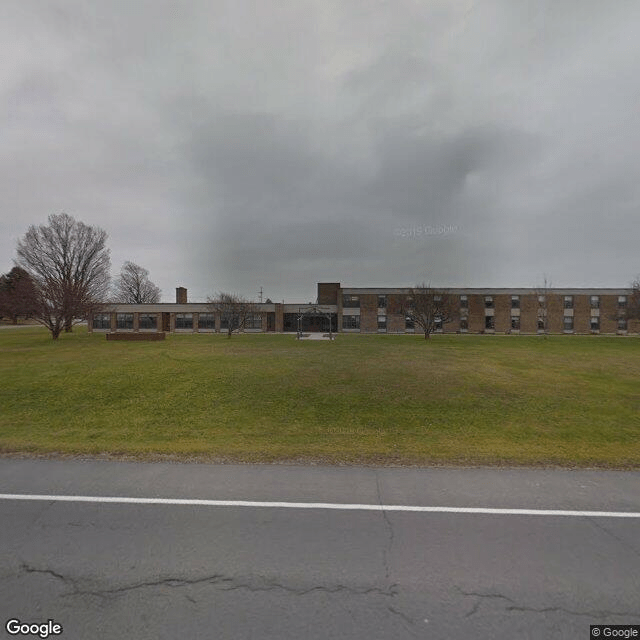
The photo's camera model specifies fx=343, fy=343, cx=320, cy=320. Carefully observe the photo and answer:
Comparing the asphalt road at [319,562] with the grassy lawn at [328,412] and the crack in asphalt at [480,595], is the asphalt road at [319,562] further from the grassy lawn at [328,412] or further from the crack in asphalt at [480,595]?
the grassy lawn at [328,412]

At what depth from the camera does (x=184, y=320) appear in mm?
56406

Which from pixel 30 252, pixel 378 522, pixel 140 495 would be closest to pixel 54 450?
pixel 140 495

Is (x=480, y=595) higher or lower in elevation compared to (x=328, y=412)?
higher

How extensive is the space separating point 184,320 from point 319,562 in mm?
57778

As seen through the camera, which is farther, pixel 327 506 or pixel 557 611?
pixel 327 506

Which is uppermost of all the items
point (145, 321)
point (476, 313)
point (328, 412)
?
point (476, 313)

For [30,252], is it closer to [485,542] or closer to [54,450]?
[54,450]

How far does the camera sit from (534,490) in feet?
15.3

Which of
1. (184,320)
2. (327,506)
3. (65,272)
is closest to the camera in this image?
(327,506)

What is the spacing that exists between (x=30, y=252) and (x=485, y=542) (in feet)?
171

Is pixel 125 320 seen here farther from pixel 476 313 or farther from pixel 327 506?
pixel 327 506

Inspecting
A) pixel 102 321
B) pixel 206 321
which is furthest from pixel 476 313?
pixel 102 321

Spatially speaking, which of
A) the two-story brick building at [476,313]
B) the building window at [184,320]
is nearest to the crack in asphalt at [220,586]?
the two-story brick building at [476,313]

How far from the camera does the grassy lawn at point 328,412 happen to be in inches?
253
